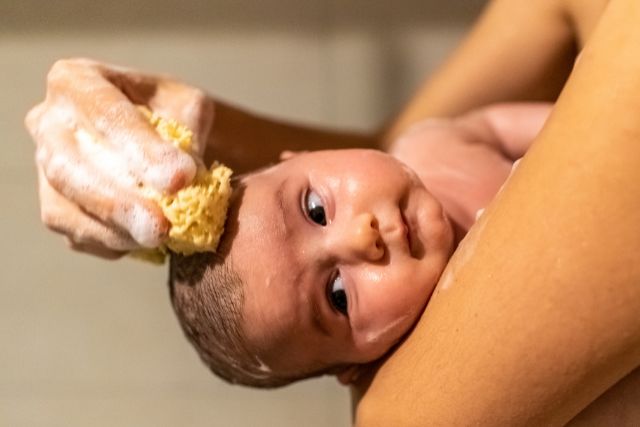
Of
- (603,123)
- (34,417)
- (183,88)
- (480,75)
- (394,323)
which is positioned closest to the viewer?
(603,123)

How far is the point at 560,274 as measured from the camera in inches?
19.9

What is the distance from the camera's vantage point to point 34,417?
1260mm

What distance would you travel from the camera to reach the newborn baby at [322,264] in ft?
2.34

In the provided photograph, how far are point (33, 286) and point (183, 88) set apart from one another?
605 mm

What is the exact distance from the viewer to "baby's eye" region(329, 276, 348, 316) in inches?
29.5

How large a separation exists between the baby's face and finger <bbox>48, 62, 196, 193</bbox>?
0.31 ft

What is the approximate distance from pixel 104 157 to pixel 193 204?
80 mm

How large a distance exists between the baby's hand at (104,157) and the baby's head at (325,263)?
0.08m

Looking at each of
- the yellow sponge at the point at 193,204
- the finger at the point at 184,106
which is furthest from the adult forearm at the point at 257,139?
the yellow sponge at the point at 193,204

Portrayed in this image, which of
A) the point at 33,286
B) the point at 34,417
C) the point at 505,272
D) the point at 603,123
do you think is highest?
the point at 603,123

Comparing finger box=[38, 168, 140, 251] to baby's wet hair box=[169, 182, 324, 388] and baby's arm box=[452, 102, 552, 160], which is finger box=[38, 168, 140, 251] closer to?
baby's wet hair box=[169, 182, 324, 388]

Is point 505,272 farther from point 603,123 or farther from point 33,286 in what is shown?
point 33,286

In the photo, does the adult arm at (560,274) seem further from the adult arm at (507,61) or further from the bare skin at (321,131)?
the adult arm at (507,61)

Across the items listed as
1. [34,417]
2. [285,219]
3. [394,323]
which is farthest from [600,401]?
[34,417]
